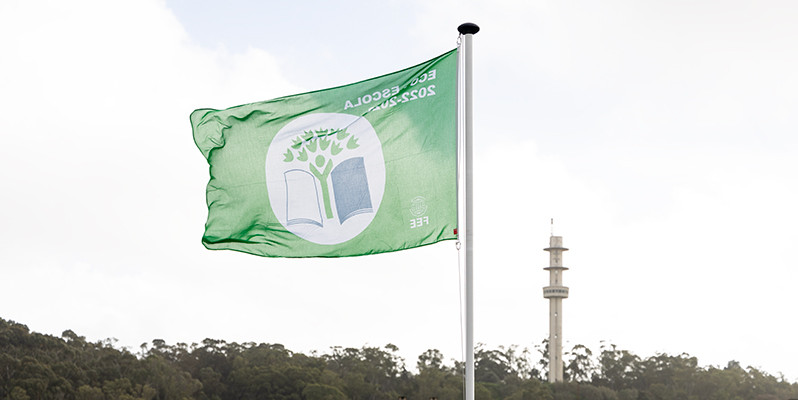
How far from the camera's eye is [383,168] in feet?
30.5

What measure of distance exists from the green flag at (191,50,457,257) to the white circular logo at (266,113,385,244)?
0.4 inches

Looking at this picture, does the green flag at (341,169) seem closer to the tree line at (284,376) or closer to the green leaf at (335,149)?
the green leaf at (335,149)

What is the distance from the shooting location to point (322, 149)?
9664 mm

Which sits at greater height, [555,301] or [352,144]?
[555,301]

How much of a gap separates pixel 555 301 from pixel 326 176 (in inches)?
3421

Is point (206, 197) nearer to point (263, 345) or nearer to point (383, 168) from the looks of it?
point (383, 168)

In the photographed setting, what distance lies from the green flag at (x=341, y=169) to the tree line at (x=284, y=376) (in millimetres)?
45898

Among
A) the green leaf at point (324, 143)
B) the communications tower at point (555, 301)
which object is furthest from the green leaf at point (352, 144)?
the communications tower at point (555, 301)

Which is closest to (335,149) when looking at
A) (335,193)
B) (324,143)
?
(324,143)

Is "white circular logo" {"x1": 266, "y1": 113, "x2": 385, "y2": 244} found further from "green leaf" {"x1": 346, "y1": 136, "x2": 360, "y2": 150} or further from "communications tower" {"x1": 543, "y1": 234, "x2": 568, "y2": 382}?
Result: "communications tower" {"x1": 543, "y1": 234, "x2": 568, "y2": 382}

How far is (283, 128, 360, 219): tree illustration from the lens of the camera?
9.49m

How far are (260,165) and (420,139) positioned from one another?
1.86m

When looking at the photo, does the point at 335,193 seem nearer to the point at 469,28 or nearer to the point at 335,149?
the point at 335,149

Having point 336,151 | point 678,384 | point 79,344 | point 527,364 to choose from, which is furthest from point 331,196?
point 527,364
